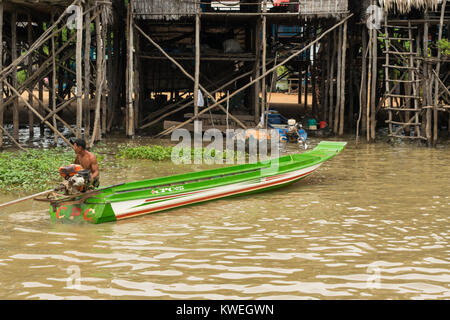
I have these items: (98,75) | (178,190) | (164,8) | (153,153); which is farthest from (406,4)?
(178,190)

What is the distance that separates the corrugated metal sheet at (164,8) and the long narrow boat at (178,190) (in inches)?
271

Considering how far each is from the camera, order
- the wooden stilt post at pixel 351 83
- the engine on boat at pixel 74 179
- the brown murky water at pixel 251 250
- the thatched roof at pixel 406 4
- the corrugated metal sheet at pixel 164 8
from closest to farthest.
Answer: the brown murky water at pixel 251 250
the engine on boat at pixel 74 179
the thatched roof at pixel 406 4
the corrugated metal sheet at pixel 164 8
the wooden stilt post at pixel 351 83

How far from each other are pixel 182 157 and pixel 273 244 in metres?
6.63

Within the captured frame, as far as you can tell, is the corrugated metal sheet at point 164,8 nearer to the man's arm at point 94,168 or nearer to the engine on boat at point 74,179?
the man's arm at point 94,168

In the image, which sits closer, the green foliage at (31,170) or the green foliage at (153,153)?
the green foliage at (31,170)

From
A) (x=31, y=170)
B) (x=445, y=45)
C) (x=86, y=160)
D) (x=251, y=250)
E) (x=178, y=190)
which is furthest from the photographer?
(x=445, y=45)

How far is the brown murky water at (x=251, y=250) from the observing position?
608 centimetres

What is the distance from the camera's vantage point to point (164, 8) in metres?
16.9

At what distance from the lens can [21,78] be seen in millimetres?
28250

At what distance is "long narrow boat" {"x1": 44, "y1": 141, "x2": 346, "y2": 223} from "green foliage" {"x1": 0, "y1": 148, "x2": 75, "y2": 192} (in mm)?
2236

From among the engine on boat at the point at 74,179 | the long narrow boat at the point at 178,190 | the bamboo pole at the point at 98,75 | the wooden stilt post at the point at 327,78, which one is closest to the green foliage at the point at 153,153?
the bamboo pole at the point at 98,75

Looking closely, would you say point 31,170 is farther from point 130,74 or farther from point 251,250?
point 130,74

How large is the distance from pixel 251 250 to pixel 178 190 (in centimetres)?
217

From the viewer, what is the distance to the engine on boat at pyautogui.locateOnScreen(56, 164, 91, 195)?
26.9 ft
